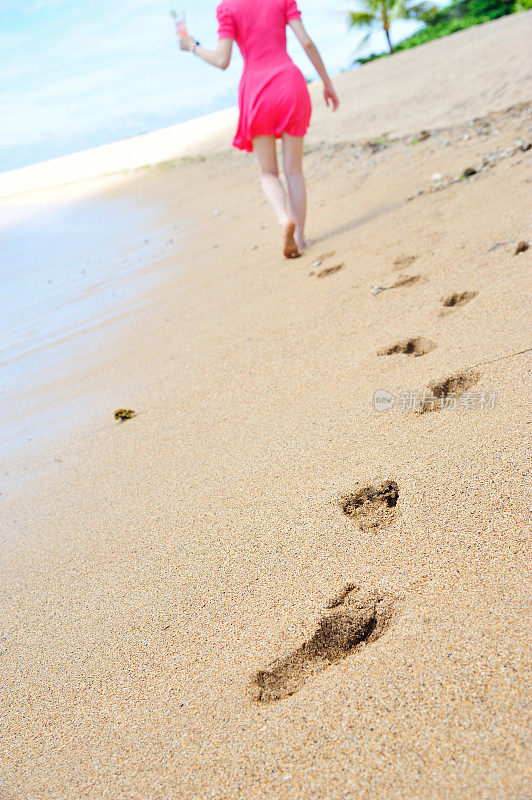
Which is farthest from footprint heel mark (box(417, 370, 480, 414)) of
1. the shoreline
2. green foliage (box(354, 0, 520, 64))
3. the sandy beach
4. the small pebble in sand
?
green foliage (box(354, 0, 520, 64))

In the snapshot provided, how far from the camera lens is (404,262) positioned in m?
3.11

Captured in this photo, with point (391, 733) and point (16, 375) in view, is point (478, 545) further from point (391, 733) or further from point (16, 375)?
point (16, 375)

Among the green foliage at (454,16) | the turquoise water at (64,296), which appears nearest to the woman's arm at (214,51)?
the turquoise water at (64,296)

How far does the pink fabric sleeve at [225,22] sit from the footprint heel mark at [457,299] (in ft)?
6.90

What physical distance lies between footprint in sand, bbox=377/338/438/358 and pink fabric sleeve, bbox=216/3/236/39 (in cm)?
227

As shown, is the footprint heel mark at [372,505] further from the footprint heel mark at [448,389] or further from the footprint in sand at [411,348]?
the footprint in sand at [411,348]

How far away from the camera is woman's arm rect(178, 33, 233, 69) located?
11.3 feet

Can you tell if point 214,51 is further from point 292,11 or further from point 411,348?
point 411,348

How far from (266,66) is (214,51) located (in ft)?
1.00

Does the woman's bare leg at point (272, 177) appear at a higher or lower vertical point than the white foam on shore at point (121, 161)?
higher

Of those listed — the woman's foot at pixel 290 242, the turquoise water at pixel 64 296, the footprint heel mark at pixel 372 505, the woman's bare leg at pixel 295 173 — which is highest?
the woman's bare leg at pixel 295 173

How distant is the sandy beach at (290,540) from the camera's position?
1.08 meters

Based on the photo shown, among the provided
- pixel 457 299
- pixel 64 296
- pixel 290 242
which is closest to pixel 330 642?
pixel 457 299

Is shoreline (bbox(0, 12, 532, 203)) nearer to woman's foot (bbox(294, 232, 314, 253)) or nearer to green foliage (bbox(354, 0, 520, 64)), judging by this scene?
woman's foot (bbox(294, 232, 314, 253))
